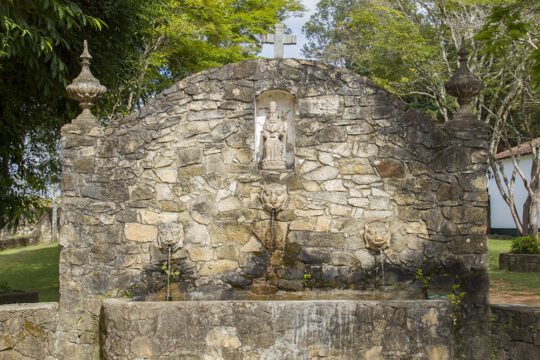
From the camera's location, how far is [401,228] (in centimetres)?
700

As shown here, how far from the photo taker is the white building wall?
22.6 metres

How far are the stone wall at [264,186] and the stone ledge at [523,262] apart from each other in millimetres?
6636

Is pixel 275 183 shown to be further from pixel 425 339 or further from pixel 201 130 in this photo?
pixel 425 339

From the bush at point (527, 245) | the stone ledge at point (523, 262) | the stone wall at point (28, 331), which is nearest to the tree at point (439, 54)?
the bush at point (527, 245)

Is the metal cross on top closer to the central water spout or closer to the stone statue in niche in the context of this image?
the stone statue in niche

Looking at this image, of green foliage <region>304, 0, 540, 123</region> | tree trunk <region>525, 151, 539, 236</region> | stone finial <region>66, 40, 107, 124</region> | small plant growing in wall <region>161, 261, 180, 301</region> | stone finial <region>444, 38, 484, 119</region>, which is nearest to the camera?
stone finial <region>444, 38, 484, 119</region>

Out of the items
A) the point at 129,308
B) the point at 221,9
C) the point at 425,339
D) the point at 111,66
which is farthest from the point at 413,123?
the point at 221,9

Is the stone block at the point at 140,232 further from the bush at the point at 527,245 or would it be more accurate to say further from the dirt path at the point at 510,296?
the bush at the point at 527,245

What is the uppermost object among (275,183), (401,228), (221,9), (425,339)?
(221,9)

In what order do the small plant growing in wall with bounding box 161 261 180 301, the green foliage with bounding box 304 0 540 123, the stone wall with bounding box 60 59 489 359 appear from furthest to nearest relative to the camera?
the green foliage with bounding box 304 0 540 123
the small plant growing in wall with bounding box 161 261 180 301
the stone wall with bounding box 60 59 489 359

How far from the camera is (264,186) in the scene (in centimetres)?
710

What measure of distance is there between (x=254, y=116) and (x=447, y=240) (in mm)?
2754

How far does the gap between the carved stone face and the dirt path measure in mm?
3897

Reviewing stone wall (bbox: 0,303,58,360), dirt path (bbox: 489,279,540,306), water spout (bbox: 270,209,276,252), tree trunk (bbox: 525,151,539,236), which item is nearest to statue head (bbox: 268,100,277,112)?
water spout (bbox: 270,209,276,252)
